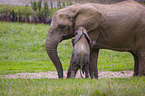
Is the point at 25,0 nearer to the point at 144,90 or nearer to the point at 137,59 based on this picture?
the point at 137,59

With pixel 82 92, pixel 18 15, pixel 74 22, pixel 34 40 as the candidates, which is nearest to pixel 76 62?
pixel 74 22

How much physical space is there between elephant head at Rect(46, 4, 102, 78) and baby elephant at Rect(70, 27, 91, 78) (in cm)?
28

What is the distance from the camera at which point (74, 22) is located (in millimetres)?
7305

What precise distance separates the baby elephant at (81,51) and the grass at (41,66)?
29.3 inches

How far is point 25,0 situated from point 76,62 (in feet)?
48.5

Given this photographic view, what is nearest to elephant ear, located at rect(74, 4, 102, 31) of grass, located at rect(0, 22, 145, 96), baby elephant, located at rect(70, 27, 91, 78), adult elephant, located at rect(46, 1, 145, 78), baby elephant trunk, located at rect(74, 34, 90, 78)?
adult elephant, located at rect(46, 1, 145, 78)

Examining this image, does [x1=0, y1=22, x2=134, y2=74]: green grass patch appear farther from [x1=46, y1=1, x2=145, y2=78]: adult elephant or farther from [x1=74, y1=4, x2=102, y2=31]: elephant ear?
[x1=74, y1=4, x2=102, y2=31]: elephant ear

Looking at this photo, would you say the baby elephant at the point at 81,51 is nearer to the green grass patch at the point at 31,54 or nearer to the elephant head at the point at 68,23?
the elephant head at the point at 68,23

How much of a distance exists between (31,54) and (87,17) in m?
6.51

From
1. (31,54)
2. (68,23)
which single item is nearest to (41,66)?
(31,54)

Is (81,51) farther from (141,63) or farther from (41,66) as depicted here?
(41,66)

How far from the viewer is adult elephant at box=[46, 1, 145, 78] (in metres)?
7.19

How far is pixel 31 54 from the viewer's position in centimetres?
1305

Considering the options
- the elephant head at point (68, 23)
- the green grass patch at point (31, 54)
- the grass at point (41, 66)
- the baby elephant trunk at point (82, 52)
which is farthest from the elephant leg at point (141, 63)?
the green grass patch at point (31, 54)
